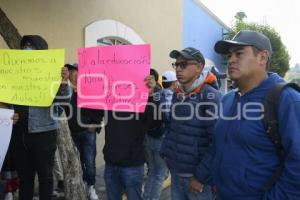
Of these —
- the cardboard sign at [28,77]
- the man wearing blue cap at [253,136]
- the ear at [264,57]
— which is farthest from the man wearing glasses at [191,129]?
the cardboard sign at [28,77]

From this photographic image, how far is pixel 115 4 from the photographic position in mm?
8117

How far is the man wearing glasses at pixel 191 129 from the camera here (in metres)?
3.07

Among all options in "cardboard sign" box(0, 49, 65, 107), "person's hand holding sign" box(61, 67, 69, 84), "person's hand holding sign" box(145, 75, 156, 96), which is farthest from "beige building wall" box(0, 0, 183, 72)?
"person's hand holding sign" box(145, 75, 156, 96)

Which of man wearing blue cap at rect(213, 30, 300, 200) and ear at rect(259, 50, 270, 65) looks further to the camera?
ear at rect(259, 50, 270, 65)

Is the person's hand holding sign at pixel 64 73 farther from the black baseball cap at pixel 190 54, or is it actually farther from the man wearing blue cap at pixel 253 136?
the man wearing blue cap at pixel 253 136

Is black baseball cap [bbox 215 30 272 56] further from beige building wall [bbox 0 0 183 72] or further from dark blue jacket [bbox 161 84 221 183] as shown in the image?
beige building wall [bbox 0 0 183 72]

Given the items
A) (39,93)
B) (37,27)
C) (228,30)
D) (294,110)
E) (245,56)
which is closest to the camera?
(294,110)

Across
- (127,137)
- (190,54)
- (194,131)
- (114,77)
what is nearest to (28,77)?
(114,77)

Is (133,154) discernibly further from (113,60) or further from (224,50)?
(224,50)

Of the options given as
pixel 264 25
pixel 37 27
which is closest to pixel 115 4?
pixel 37 27

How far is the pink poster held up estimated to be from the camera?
10.9ft

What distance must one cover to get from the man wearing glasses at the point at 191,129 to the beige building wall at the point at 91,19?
3259mm

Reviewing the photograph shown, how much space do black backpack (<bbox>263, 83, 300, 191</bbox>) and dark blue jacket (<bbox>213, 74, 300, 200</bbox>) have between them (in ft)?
0.09

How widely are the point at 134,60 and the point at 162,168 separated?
196 cm
